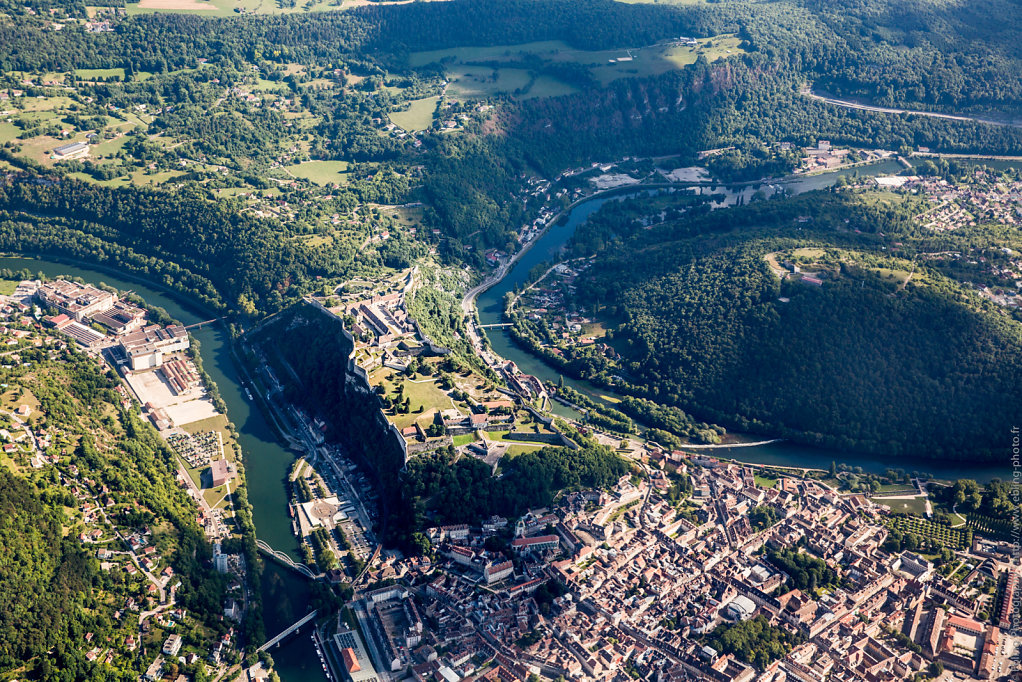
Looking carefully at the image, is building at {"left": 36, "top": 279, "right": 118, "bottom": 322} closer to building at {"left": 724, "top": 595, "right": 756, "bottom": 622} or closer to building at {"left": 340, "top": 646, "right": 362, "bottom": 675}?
building at {"left": 340, "top": 646, "right": 362, "bottom": 675}

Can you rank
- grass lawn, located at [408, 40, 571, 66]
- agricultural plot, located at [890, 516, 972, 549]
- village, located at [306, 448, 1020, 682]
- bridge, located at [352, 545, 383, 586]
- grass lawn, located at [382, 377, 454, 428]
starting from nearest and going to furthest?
village, located at [306, 448, 1020, 682] < bridge, located at [352, 545, 383, 586] < agricultural plot, located at [890, 516, 972, 549] < grass lawn, located at [382, 377, 454, 428] < grass lawn, located at [408, 40, 571, 66]

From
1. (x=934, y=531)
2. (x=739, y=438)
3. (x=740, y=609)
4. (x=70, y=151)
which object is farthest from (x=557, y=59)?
(x=740, y=609)

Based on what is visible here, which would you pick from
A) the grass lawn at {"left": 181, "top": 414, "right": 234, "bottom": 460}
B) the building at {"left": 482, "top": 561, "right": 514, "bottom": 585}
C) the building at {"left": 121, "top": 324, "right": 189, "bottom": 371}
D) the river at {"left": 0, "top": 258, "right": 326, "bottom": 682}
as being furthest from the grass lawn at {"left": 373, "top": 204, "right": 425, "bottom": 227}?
the building at {"left": 482, "top": 561, "right": 514, "bottom": 585}

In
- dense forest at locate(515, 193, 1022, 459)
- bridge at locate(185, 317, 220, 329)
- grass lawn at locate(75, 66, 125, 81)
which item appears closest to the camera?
dense forest at locate(515, 193, 1022, 459)

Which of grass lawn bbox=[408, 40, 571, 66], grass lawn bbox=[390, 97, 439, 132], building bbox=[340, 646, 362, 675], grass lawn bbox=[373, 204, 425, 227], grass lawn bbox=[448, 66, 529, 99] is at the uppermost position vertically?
grass lawn bbox=[408, 40, 571, 66]

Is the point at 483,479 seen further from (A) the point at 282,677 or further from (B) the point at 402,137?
(B) the point at 402,137

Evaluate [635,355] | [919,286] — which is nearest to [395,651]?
[635,355]
